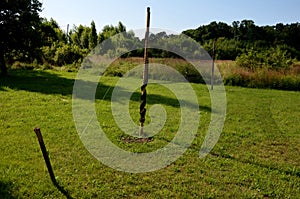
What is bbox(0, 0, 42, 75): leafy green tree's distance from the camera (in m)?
12.2

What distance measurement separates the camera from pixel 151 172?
381 centimetres

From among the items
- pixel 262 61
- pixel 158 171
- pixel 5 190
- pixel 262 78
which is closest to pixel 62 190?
pixel 5 190

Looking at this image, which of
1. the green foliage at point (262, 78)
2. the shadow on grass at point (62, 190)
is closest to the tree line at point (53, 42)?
the green foliage at point (262, 78)

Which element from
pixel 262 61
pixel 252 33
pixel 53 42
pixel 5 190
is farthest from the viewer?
pixel 252 33

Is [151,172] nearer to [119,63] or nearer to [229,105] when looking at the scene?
[229,105]

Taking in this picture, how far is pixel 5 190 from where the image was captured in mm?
3121

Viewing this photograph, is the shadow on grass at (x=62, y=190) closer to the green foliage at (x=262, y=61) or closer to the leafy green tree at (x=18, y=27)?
the leafy green tree at (x=18, y=27)

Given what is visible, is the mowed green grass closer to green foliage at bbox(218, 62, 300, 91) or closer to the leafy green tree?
the leafy green tree

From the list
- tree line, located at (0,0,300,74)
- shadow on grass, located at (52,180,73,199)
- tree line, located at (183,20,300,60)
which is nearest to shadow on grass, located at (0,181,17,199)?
shadow on grass, located at (52,180,73,199)

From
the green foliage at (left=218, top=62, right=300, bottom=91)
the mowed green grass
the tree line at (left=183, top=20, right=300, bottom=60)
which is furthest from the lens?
the tree line at (left=183, top=20, right=300, bottom=60)

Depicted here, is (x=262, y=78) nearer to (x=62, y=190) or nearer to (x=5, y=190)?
(x=62, y=190)

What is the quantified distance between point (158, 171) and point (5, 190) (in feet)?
6.10

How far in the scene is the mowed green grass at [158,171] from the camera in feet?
10.9

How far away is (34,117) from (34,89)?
383 centimetres
